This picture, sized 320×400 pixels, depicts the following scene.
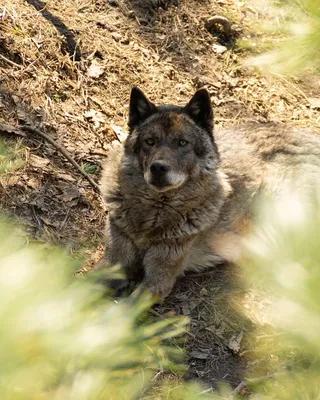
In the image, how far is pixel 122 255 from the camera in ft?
16.9

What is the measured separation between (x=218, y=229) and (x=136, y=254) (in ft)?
3.31

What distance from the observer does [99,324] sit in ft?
4.61

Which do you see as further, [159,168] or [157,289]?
[157,289]

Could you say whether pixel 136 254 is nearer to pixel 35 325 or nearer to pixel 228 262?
pixel 228 262

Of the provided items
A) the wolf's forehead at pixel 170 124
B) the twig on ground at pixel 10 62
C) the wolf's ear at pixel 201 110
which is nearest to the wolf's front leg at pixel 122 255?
the wolf's forehead at pixel 170 124

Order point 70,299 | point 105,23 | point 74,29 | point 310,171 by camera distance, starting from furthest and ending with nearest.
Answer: point 105,23 < point 74,29 < point 310,171 < point 70,299

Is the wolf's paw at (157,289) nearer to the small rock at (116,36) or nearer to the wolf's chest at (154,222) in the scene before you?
the wolf's chest at (154,222)

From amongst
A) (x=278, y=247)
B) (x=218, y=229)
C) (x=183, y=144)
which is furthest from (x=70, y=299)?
(x=218, y=229)

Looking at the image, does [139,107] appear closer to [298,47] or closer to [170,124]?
[170,124]

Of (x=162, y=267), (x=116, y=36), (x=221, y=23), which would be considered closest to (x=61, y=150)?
(x=162, y=267)

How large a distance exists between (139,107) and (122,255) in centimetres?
142

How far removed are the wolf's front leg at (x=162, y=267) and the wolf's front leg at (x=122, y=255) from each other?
0.14 metres

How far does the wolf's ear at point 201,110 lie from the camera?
527 centimetres

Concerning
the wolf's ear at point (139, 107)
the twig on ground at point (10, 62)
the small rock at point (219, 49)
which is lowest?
the small rock at point (219, 49)
